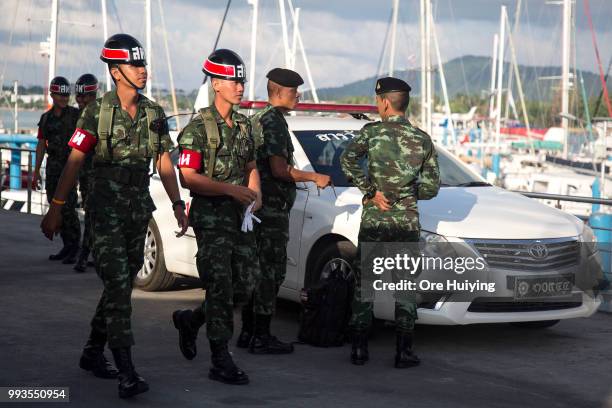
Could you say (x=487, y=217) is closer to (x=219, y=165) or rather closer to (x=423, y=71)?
(x=219, y=165)

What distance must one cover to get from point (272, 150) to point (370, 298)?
125cm

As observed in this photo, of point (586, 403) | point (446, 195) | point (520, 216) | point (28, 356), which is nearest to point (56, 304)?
point (28, 356)

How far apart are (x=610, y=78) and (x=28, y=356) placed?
2954cm

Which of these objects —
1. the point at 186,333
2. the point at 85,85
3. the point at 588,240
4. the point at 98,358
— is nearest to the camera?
the point at 98,358

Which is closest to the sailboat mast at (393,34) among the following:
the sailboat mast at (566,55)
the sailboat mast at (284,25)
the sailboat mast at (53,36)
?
the sailboat mast at (284,25)

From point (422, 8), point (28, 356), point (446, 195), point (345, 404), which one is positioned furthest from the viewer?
point (422, 8)

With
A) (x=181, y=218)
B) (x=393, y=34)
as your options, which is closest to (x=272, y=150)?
(x=181, y=218)

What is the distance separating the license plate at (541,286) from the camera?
746 centimetres

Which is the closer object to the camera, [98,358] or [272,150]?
[98,358]

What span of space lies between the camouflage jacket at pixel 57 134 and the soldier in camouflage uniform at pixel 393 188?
5094mm

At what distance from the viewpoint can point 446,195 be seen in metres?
8.21

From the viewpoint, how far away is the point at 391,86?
23.1 feet

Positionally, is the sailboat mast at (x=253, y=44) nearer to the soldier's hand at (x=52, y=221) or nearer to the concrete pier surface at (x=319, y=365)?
the concrete pier surface at (x=319, y=365)

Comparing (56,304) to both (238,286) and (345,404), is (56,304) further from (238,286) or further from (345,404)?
(345,404)
